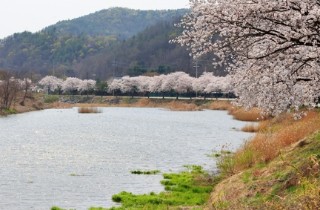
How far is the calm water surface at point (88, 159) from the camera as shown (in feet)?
88.3

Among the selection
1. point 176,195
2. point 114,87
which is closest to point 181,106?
point 114,87

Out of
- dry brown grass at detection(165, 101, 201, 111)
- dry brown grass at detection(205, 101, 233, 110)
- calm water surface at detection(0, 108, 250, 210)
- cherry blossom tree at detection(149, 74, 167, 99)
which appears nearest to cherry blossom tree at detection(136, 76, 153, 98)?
cherry blossom tree at detection(149, 74, 167, 99)

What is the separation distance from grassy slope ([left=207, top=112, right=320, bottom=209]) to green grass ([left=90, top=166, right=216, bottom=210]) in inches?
54.4

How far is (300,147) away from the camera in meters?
22.4

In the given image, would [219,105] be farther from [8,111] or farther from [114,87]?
[114,87]

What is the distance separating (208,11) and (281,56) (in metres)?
3.50

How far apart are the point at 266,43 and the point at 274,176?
5609 mm

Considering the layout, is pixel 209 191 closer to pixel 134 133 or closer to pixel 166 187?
pixel 166 187

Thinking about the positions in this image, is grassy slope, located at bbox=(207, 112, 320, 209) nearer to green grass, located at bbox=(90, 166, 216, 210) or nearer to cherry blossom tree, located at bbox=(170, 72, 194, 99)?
green grass, located at bbox=(90, 166, 216, 210)

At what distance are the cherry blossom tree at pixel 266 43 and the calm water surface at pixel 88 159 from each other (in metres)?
10.4

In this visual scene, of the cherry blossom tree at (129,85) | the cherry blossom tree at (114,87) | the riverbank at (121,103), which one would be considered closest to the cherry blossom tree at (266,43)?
the riverbank at (121,103)

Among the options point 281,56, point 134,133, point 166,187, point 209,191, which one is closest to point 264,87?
point 281,56

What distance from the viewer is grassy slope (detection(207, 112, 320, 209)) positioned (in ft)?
41.5

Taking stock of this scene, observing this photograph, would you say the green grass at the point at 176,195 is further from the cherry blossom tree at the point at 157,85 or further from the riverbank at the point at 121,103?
the cherry blossom tree at the point at 157,85
